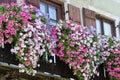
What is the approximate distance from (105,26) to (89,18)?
3.10 ft

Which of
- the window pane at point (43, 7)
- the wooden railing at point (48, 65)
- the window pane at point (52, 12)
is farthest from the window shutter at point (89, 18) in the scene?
the wooden railing at point (48, 65)

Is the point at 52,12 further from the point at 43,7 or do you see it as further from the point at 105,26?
the point at 105,26

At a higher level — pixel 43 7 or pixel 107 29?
pixel 43 7

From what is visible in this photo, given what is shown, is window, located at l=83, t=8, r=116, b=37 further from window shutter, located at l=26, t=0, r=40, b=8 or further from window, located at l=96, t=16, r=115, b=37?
window shutter, located at l=26, t=0, r=40, b=8

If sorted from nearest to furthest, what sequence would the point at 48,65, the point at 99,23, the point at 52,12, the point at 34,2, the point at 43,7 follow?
the point at 48,65
the point at 34,2
the point at 43,7
the point at 52,12
the point at 99,23

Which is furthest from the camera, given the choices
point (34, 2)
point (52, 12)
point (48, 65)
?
point (52, 12)

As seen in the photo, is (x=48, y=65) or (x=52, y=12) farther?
(x=52, y=12)

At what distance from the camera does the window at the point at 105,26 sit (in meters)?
13.2

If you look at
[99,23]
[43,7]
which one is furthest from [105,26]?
[43,7]

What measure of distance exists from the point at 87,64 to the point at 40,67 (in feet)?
3.83


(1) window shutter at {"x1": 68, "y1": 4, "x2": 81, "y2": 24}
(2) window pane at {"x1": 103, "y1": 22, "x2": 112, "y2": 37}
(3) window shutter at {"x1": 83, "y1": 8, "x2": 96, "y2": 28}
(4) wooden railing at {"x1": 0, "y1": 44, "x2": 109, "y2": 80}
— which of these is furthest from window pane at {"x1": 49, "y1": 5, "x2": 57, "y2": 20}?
(2) window pane at {"x1": 103, "y1": 22, "x2": 112, "y2": 37}

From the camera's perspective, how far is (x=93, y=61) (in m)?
10.6

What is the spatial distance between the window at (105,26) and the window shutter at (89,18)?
19.2 inches

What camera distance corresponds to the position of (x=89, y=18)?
41.3 ft
